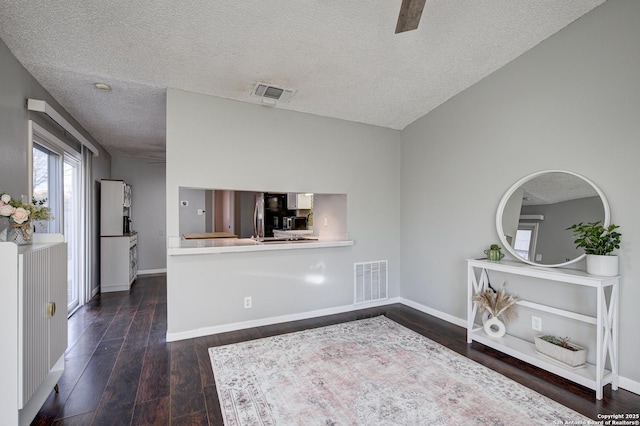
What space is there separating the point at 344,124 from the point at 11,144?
127 inches

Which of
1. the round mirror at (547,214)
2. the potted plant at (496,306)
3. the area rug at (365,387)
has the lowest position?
the area rug at (365,387)

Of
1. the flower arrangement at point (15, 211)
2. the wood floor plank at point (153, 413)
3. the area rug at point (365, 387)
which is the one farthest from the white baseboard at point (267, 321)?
the flower arrangement at point (15, 211)

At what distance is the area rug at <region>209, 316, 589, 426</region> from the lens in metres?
1.98

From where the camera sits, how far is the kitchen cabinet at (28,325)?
65.2 inches

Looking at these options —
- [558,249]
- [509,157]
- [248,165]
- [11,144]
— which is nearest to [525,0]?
→ [509,157]

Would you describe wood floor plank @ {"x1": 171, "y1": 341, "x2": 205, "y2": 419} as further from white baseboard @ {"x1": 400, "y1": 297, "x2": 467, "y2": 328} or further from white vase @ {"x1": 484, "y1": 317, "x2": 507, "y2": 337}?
white baseboard @ {"x1": 400, "y1": 297, "x2": 467, "y2": 328}

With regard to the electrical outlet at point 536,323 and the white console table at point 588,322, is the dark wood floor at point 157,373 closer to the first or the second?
the white console table at point 588,322

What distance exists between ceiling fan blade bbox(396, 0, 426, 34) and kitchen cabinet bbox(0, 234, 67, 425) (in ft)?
8.21

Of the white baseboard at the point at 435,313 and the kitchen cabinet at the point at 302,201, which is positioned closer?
the white baseboard at the point at 435,313

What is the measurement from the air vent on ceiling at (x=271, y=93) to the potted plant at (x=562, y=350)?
326 cm

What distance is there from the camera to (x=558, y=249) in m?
2.76

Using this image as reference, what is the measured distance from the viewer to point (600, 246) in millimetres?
2363

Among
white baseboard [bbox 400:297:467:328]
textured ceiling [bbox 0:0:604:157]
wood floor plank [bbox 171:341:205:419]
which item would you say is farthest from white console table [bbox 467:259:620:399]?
wood floor plank [bbox 171:341:205:419]

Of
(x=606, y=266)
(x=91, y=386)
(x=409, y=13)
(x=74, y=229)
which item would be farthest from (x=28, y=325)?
(x=606, y=266)
